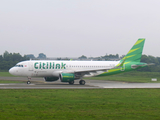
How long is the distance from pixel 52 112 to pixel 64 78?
2285 centimetres

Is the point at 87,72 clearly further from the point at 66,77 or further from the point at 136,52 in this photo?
the point at 136,52

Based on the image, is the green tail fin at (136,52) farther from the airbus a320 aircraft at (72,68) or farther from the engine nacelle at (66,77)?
the engine nacelle at (66,77)

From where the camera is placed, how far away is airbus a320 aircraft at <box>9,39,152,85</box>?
39.4m

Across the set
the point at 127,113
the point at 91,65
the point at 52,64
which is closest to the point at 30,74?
the point at 52,64

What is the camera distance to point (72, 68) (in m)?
41.7

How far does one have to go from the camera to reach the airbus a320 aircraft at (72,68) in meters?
39.4

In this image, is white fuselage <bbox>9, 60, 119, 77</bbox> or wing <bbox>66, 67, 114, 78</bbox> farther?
wing <bbox>66, 67, 114, 78</bbox>

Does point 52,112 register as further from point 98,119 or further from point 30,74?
point 30,74

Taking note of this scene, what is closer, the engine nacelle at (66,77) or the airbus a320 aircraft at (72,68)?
Answer: the engine nacelle at (66,77)

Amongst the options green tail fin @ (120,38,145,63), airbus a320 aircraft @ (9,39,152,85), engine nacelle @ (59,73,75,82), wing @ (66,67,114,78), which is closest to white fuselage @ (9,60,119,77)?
airbus a320 aircraft @ (9,39,152,85)

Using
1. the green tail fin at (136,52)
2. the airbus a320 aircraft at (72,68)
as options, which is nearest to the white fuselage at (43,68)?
the airbus a320 aircraft at (72,68)

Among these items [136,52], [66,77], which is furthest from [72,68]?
[136,52]

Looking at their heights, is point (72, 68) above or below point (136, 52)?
below

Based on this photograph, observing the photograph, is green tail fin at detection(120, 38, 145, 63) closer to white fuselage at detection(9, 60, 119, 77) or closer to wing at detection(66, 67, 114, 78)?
wing at detection(66, 67, 114, 78)
